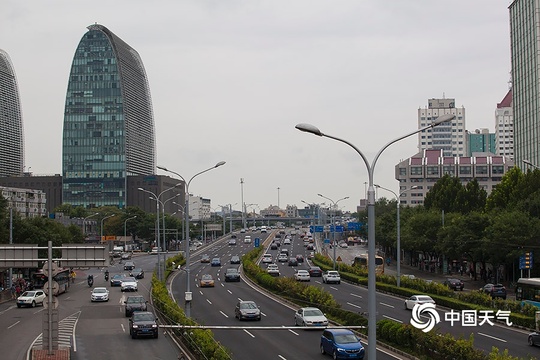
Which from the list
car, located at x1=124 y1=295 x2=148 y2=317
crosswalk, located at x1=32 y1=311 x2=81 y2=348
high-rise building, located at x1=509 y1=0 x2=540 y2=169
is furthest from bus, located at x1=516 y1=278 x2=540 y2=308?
high-rise building, located at x1=509 y1=0 x2=540 y2=169

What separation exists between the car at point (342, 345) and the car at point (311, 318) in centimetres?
782

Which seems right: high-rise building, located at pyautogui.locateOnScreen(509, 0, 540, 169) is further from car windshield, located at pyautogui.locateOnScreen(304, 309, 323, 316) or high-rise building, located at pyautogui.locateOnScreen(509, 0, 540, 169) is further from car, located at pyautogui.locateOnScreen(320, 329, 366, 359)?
car, located at pyautogui.locateOnScreen(320, 329, 366, 359)

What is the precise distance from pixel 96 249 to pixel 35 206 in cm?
11267

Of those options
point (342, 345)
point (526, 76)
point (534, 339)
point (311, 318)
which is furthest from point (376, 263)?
point (526, 76)

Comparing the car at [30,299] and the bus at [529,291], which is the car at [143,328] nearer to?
the car at [30,299]

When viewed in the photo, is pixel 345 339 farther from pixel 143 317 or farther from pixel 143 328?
pixel 143 317

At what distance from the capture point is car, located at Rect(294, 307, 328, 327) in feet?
127

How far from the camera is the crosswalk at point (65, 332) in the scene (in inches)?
1439

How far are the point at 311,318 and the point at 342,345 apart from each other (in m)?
10.2

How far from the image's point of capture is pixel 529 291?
1802 inches

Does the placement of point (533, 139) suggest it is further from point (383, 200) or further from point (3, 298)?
point (3, 298)

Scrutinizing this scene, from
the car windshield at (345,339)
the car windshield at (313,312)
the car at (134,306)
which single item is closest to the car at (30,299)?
the car at (134,306)

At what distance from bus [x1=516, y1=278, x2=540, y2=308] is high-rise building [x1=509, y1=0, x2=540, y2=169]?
7435cm

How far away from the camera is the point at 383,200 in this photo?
17462 cm
